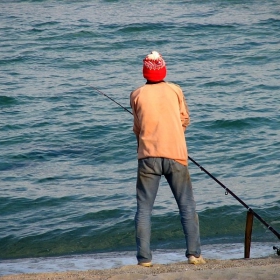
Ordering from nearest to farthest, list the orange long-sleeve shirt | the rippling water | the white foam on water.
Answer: the orange long-sleeve shirt < the white foam on water < the rippling water

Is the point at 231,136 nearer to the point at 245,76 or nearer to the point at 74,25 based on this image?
the point at 245,76

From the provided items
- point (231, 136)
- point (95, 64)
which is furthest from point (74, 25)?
point (231, 136)

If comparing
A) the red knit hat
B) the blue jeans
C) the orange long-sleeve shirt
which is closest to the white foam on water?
the blue jeans

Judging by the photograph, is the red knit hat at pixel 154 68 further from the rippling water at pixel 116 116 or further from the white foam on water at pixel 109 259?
the rippling water at pixel 116 116

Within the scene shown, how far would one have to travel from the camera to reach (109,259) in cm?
741

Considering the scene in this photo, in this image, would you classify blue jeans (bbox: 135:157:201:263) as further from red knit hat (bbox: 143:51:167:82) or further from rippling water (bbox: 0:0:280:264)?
rippling water (bbox: 0:0:280:264)

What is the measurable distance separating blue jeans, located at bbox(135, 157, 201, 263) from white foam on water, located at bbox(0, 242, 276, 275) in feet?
4.51

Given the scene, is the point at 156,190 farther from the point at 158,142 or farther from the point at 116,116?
the point at 116,116

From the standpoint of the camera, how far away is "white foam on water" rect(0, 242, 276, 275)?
279 inches

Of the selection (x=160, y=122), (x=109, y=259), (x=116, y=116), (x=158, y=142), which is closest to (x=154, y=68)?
(x=160, y=122)

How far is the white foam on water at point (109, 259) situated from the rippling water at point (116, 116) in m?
0.31

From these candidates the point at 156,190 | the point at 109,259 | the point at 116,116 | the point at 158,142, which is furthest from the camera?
the point at 116,116

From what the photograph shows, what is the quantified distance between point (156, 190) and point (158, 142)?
0.39 meters

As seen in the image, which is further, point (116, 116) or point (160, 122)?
point (116, 116)
